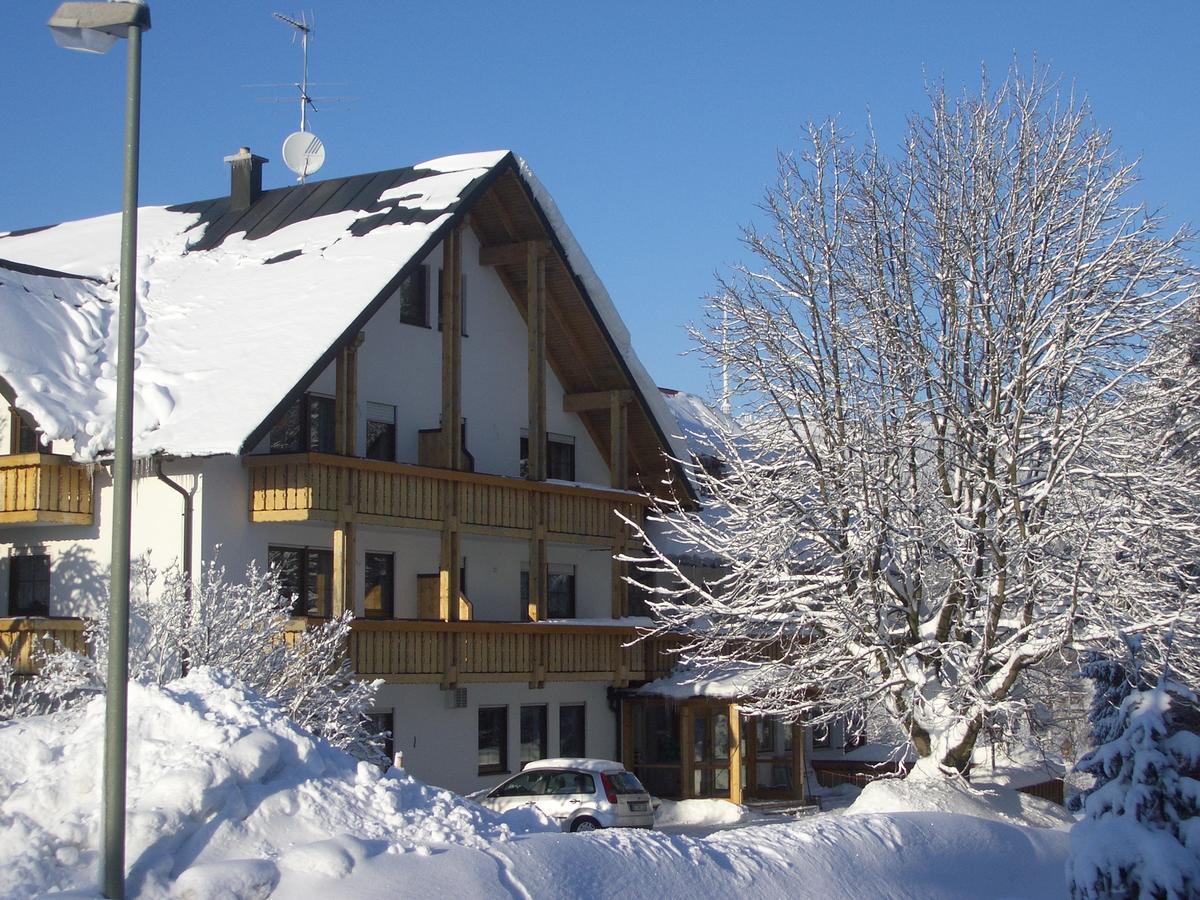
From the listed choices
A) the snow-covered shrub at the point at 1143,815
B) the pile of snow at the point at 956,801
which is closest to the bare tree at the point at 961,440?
the pile of snow at the point at 956,801

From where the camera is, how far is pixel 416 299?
2888 cm

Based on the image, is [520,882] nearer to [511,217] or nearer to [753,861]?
[753,861]

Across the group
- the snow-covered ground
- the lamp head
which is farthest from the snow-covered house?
the lamp head

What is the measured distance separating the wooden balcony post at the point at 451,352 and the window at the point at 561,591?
16.0ft

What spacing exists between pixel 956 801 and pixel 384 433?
467 inches

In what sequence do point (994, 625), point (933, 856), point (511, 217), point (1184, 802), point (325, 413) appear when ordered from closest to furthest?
point (1184, 802)
point (933, 856)
point (994, 625)
point (325, 413)
point (511, 217)

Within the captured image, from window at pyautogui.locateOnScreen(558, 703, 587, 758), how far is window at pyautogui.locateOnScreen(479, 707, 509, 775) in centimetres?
156

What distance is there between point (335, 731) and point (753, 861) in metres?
6.86

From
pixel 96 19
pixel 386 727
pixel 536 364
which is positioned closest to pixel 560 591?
pixel 536 364

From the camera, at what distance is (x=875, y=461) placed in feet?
77.3

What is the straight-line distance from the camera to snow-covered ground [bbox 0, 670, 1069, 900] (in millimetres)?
10539

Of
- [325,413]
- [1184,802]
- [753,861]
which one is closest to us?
[1184,802]

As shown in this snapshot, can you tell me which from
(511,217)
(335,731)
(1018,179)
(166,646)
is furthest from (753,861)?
(511,217)

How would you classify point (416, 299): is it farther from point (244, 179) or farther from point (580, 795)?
point (580, 795)
